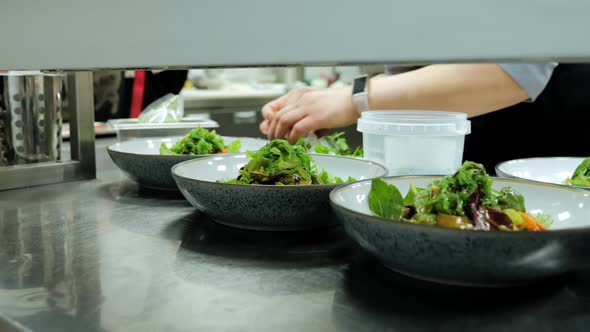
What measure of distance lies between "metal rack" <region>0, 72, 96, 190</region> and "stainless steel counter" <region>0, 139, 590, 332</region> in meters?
0.36

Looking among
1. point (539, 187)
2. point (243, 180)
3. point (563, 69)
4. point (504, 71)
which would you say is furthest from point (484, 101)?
point (243, 180)

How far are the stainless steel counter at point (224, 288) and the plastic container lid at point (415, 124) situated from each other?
348 millimetres

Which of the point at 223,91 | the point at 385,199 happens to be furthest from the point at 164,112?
the point at 223,91

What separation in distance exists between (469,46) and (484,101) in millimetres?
1650

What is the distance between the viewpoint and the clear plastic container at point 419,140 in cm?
124

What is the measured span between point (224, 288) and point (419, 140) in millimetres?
641

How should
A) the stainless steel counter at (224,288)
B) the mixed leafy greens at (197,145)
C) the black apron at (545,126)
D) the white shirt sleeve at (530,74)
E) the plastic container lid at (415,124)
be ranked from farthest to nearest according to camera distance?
the black apron at (545,126)
the white shirt sleeve at (530,74)
the mixed leafy greens at (197,145)
the plastic container lid at (415,124)
the stainless steel counter at (224,288)

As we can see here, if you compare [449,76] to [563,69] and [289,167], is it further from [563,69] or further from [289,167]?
[289,167]

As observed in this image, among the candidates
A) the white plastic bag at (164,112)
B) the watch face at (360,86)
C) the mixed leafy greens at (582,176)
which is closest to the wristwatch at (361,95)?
the watch face at (360,86)

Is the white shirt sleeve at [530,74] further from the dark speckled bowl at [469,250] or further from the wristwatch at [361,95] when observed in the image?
the dark speckled bowl at [469,250]

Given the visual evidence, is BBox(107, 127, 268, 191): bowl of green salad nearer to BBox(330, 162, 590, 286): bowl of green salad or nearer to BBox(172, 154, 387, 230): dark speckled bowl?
BBox(172, 154, 387, 230): dark speckled bowl

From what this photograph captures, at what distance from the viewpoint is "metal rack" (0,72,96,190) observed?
4.70ft

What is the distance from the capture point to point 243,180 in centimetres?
104

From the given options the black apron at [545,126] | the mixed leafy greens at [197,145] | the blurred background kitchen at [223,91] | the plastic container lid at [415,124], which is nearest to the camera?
the plastic container lid at [415,124]
